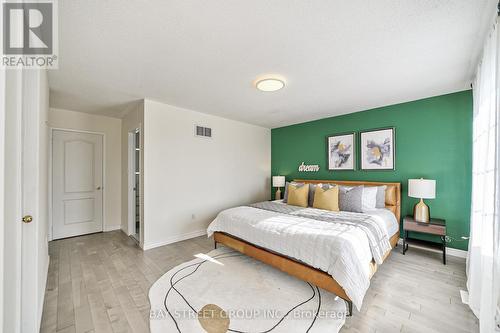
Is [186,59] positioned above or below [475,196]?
above

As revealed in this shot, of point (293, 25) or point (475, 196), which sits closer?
point (293, 25)

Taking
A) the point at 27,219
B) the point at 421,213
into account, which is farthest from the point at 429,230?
the point at 27,219

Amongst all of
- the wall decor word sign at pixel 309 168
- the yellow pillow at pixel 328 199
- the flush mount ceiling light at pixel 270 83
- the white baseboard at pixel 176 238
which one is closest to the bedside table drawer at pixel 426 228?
the yellow pillow at pixel 328 199

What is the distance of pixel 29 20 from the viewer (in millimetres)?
1545

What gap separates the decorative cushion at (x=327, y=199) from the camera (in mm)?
3378

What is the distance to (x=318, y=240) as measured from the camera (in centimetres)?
208

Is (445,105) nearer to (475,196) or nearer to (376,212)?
(475,196)

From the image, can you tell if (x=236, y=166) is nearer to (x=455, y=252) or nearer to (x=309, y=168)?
(x=309, y=168)

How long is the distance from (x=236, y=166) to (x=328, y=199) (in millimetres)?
2237

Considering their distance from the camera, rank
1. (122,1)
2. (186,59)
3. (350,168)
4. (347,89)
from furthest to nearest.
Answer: (350,168)
(347,89)
(186,59)
(122,1)

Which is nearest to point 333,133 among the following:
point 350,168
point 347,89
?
point 350,168

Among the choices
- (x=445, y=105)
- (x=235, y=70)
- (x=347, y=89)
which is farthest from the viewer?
(x=445, y=105)

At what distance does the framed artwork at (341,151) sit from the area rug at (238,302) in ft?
8.72

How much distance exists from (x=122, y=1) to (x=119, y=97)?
2.21 m
